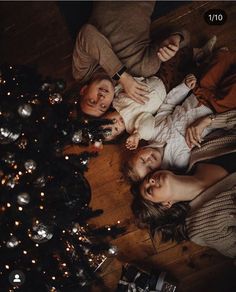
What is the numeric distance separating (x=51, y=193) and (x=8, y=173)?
171 millimetres

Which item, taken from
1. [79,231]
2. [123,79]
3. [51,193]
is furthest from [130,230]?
[123,79]

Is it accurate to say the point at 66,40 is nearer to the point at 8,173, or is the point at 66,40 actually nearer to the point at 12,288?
the point at 8,173

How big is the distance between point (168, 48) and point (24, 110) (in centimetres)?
78

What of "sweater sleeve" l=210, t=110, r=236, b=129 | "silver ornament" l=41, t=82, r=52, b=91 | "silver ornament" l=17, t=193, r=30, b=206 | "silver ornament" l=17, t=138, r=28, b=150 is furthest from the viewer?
"sweater sleeve" l=210, t=110, r=236, b=129

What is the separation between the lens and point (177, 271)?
1.76 m

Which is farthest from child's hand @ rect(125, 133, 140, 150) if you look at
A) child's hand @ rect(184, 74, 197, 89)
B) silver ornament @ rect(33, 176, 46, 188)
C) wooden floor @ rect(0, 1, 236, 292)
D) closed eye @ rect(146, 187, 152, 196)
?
silver ornament @ rect(33, 176, 46, 188)

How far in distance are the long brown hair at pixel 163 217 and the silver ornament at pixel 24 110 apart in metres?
0.71

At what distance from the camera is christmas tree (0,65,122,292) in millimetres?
1245

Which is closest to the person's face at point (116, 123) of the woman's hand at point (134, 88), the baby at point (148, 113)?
the baby at point (148, 113)

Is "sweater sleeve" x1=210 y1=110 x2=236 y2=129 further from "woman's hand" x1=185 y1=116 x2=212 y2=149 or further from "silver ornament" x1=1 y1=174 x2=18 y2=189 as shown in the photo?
"silver ornament" x1=1 y1=174 x2=18 y2=189

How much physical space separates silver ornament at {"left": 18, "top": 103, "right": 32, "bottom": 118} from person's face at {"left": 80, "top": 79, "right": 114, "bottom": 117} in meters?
0.52

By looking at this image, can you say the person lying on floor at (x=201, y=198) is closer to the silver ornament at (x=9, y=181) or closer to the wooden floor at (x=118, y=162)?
the wooden floor at (x=118, y=162)

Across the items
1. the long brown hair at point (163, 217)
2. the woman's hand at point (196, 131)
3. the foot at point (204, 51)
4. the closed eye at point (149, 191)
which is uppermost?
the foot at point (204, 51)

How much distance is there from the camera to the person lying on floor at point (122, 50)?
1.70m
